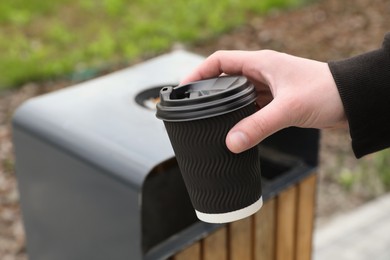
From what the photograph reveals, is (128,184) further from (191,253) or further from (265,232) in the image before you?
(265,232)

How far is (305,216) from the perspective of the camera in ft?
7.95

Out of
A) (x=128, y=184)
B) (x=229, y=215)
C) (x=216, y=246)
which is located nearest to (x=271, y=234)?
(x=216, y=246)

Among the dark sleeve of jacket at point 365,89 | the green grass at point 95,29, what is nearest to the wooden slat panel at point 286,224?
the dark sleeve of jacket at point 365,89

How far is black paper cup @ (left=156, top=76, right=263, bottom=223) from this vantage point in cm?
136

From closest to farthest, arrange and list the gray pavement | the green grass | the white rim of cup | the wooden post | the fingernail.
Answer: the fingernail < the white rim of cup < the wooden post < the gray pavement < the green grass

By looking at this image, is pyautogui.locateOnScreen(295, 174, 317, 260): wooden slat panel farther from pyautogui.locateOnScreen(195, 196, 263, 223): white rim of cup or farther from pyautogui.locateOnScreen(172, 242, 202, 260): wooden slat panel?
pyautogui.locateOnScreen(195, 196, 263, 223): white rim of cup

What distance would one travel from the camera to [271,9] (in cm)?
629

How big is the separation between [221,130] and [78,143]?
2.53 ft

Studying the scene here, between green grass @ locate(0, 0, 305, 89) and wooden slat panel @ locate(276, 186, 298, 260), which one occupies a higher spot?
wooden slat panel @ locate(276, 186, 298, 260)

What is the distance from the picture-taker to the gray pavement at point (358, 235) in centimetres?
340

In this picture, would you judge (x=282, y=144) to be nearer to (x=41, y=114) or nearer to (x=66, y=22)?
(x=41, y=114)

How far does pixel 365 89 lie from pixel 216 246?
798 millimetres

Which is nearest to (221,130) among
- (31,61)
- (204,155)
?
(204,155)

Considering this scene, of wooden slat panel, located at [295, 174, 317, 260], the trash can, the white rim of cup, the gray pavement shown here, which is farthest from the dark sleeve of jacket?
the gray pavement
